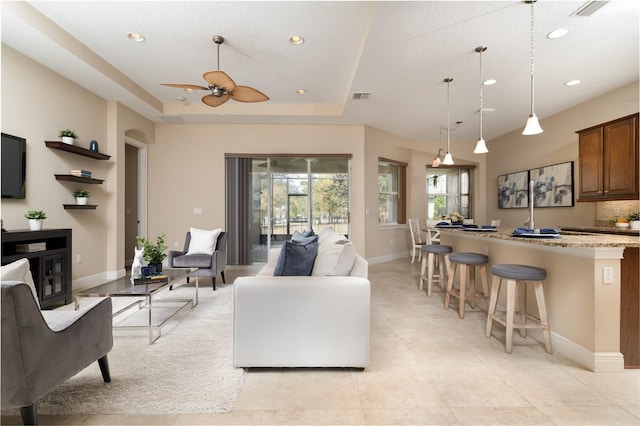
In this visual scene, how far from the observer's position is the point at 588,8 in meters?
2.62

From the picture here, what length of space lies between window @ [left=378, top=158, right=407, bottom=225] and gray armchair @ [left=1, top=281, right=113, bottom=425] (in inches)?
233

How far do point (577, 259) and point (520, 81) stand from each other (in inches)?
117

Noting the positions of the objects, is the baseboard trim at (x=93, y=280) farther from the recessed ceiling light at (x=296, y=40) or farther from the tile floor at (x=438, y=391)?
the recessed ceiling light at (x=296, y=40)

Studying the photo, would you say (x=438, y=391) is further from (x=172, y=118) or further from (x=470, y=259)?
(x=172, y=118)

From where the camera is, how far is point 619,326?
2090mm

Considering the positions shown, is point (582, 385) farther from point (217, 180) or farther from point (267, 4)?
point (217, 180)

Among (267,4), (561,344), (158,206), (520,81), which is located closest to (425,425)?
(561,344)

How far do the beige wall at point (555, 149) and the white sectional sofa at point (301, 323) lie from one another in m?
5.11

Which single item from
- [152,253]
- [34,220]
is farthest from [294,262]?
[34,220]

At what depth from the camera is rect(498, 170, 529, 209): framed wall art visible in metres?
6.25

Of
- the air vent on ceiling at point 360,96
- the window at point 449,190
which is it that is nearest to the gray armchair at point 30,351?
the air vent on ceiling at point 360,96

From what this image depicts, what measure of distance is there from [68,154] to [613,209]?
7.99 meters

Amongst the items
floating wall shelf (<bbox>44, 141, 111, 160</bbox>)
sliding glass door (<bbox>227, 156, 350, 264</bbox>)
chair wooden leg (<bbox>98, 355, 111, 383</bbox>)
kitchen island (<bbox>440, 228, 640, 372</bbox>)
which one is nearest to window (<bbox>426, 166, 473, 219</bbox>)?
sliding glass door (<bbox>227, 156, 350, 264</bbox>)

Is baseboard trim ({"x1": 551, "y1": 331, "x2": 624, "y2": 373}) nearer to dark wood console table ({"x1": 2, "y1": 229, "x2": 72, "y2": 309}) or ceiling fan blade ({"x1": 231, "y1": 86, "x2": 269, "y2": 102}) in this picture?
ceiling fan blade ({"x1": 231, "y1": 86, "x2": 269, "y2": 102})
